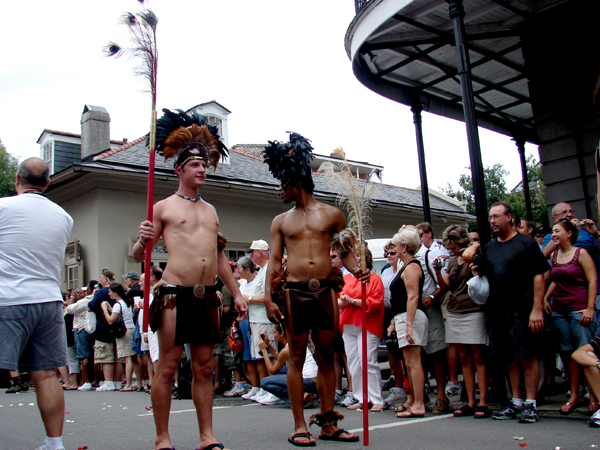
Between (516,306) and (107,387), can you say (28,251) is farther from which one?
(107,387)

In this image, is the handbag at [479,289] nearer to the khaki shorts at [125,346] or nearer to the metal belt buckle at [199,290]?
the metal belt buckle at [199,290]

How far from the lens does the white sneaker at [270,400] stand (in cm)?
706

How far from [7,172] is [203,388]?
139 ft

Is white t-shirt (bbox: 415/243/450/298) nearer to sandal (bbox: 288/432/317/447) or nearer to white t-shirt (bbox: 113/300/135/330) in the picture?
sandal (bbox: 288/432/317/447)

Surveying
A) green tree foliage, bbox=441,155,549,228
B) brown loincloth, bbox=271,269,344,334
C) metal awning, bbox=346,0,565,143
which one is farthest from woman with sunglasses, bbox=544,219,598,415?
green tree foliage, bbox=441,155,549,228

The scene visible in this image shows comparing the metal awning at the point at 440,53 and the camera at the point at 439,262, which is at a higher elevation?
the metal awning at the point at 440,53

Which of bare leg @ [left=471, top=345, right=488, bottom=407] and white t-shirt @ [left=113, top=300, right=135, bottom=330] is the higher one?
white t-shirt @ [left=113, top=300, right=135, bottom=330]

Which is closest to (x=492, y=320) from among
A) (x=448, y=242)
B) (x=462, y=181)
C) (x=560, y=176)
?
(x=448, y=242)

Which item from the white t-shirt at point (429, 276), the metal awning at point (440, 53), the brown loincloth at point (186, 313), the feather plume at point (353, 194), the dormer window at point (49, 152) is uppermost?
the dormer window at point (49, 152)

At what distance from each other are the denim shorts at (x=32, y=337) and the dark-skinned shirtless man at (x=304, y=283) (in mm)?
1575

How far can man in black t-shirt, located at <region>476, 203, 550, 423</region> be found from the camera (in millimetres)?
5160

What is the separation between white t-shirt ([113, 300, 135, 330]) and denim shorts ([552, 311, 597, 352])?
7308 mm

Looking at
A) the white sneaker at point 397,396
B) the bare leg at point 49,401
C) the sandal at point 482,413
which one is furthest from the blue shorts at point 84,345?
the sandal at point 482,413

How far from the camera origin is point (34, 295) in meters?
3.77
